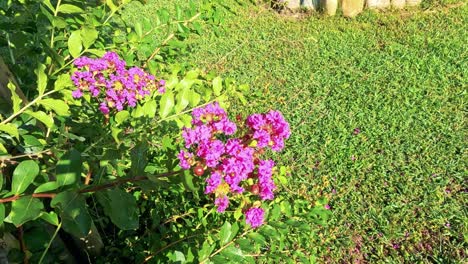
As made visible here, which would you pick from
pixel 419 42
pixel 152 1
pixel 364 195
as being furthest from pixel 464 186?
pixel 152 1

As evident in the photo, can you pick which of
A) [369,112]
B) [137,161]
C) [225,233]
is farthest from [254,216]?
[369,112]

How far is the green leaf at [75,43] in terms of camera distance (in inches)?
50.3

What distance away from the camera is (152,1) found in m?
5.17

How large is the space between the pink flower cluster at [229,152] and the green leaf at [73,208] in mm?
246

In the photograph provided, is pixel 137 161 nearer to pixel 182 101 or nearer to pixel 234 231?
pixel 182 101

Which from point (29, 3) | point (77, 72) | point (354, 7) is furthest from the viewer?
point (354, 7)

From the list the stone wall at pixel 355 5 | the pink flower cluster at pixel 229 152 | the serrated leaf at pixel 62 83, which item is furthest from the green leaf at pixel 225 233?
the stone wall at pixel 355 5

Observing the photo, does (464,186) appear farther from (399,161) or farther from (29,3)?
(29,3)

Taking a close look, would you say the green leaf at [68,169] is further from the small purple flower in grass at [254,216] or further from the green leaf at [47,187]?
the small purple flower in grass at [254,216]

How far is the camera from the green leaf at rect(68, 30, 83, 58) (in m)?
1.28

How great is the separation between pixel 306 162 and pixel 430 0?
102 inches

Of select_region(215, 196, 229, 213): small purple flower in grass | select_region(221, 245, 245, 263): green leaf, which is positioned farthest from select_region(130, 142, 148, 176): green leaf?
select_region(221, 245, 245, 263): green leaf

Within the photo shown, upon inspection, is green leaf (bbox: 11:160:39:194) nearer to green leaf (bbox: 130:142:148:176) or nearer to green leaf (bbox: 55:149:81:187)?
green leaf (bbox: 55:149:81:187)

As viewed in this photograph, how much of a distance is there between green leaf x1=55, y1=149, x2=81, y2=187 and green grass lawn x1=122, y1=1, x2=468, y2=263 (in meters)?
1.28
